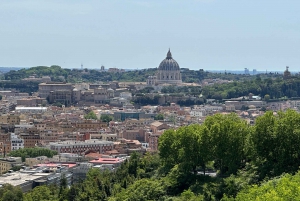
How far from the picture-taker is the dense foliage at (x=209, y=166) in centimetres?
3772

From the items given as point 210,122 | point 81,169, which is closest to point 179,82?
point 81,169

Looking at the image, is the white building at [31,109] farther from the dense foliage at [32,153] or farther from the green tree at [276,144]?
the green tree at [276,144]

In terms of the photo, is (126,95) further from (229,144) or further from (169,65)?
(229,144)

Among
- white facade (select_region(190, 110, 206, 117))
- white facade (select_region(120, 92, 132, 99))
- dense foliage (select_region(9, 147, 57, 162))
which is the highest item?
white facade (select_region(120, 92, 132, 99))

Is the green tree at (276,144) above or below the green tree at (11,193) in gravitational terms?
above

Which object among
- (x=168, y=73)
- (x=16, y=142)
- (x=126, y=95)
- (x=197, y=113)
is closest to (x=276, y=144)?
(x=16, y=142)

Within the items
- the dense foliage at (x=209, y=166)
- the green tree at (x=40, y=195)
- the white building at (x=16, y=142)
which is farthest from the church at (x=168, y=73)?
the green tree at (x=40, y=195)

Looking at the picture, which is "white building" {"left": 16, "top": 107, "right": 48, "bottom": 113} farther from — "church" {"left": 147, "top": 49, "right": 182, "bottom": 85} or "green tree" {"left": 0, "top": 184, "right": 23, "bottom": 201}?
"church" {"left": 147, "top": 49, "right": 182, "bottom": 85}

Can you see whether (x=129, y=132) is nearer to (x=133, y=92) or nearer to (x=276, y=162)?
(x=276, y=162)

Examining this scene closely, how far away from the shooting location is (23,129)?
80.4 metres

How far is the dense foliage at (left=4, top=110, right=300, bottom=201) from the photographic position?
37.7 metres

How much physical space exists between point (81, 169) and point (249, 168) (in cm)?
2015

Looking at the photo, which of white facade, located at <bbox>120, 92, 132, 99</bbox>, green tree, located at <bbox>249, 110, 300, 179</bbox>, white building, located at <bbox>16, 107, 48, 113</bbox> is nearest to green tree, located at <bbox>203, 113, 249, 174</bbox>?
green tree, located at <bbox>249, 110, 300, 179</bbox>

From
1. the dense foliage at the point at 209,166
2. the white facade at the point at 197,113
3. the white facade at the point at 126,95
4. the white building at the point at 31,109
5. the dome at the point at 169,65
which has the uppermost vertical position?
the dome at the point at 169,65
